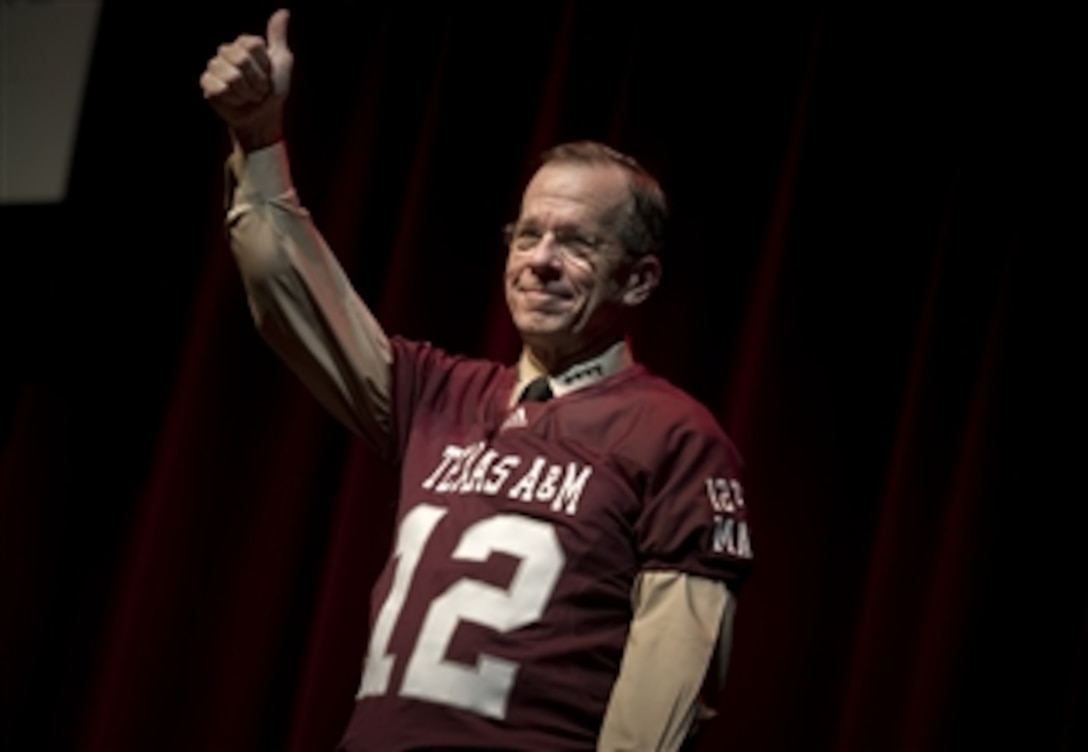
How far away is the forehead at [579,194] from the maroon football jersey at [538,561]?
0.66 feet

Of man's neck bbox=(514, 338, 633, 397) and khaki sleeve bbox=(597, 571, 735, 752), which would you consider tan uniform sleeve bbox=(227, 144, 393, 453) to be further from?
khaki sleeve bbox=(597, 571, 735, 752)

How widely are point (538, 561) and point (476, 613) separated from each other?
80mm

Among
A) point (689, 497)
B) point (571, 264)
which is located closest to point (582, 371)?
point (571, 264)

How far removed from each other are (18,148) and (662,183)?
1.21 metres

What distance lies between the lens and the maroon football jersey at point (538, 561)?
1.58m

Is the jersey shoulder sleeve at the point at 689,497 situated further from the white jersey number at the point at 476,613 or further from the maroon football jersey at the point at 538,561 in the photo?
the white jersey number at the point at 476,613

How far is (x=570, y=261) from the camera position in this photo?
178 cm

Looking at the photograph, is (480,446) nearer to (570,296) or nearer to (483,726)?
(570,296)

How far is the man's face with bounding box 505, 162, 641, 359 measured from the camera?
69.6 inches

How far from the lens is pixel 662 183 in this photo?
2.46m

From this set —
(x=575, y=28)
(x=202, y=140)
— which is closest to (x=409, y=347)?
(x=575, y=28)

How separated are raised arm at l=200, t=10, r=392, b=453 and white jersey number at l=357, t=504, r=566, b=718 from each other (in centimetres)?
22

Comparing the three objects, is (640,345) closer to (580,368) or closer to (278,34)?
(580,368)

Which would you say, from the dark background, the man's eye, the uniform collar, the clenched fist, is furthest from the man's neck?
the dark background
